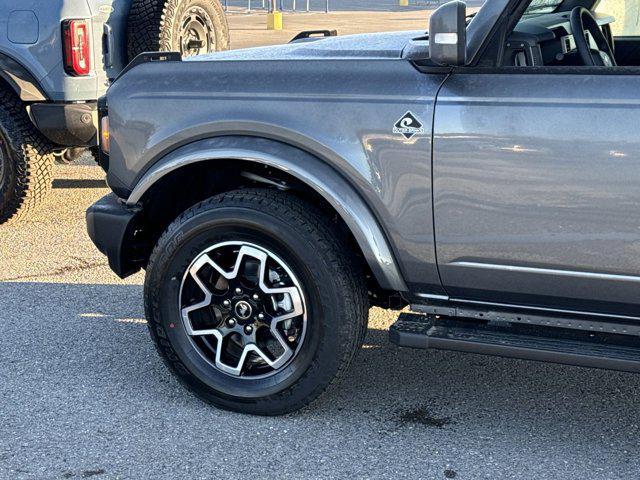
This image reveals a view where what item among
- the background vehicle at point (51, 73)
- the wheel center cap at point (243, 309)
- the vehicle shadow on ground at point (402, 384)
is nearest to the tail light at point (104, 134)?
the wheel center cap at point (243, 309)

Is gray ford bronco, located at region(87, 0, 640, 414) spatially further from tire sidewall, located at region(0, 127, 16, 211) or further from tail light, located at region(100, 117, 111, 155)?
tire sidewall, located at region(0, 127, 16, 211)

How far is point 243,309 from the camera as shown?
157 inches

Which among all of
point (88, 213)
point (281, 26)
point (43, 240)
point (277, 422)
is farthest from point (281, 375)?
point (281, 26)

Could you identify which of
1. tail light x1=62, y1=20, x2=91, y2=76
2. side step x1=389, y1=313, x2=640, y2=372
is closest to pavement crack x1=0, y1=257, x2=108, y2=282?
tail light x1=62, y1=20, x2=91, y2=76

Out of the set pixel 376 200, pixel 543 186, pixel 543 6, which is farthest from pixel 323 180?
pixel 543 6

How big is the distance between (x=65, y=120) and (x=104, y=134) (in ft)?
7.99

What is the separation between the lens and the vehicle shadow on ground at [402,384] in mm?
4016

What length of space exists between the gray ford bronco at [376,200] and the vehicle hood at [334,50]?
0.05 feet

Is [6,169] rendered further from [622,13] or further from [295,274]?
[622,13]

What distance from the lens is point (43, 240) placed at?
6.60 meters

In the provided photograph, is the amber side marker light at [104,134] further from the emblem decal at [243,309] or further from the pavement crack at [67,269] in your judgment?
the pavement crack at [67,269]

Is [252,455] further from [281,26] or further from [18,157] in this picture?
[281,26]

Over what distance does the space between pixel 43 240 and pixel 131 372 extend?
7.69 ft

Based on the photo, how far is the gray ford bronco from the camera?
3.42m
